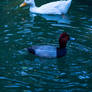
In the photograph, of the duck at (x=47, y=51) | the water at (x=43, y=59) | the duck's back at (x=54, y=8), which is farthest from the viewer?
the duck's back at (x=54, y=8)

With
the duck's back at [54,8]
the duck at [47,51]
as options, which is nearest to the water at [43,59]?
the duck at [47,51]

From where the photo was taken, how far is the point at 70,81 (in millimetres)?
5926

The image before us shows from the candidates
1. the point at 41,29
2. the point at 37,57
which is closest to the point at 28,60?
the point at 37,57

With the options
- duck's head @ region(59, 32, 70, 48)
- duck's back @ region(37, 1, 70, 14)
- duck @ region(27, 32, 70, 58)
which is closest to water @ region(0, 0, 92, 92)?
duck @ region(27, 32, 70, 58)

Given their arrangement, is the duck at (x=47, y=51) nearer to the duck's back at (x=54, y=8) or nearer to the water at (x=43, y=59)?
the water at (x=43, y=59)

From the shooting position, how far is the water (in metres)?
5.81

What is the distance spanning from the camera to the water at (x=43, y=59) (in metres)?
5.81

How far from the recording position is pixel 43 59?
282 inches

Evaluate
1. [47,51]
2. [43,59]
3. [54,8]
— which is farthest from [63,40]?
[54,8]

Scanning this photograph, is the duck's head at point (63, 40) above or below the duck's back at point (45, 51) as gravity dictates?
above

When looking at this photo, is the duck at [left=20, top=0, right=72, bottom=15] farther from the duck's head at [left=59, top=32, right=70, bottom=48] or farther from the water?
the duck's head at [left=59, top=32, right=70, bottom=48]

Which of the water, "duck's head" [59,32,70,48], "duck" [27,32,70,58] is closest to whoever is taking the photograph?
the water

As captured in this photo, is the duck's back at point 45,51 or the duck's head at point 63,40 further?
the duck's head at point 63,40

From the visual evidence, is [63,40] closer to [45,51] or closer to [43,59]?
[45,51]
